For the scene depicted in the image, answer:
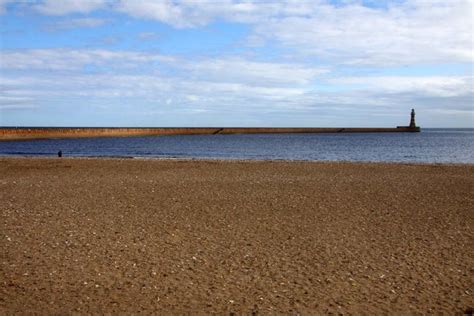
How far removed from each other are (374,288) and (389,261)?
1374mm

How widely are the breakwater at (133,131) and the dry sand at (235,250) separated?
255 ft

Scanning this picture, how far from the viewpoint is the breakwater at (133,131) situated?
87062 millimetres

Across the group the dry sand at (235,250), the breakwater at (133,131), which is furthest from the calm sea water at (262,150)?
the dry sand at (235,250)

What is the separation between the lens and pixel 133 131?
117 metres

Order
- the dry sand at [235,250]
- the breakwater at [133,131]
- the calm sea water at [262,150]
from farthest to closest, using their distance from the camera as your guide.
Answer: the breakwater at [133,131] → the calm sea water at [262,150] → the dry sand at [235,250]

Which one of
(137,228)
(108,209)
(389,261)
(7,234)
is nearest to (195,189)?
(108,209)

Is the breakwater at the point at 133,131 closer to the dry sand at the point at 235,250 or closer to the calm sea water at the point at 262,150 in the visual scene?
the calm sea water at the point at 262,150

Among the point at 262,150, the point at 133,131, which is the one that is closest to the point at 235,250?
the point at 262,150

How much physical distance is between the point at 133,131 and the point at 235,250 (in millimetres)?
112073

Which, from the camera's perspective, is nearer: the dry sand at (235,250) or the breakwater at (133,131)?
the dry sand at (235,250)

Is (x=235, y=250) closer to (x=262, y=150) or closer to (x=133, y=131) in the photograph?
(x=262, y=150)

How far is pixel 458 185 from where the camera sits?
679 inches

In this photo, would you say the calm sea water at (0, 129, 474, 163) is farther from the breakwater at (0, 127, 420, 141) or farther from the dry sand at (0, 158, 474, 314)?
the dry sand at (0, 158, 474, 314)

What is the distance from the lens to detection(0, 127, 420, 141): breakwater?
3428 inches
